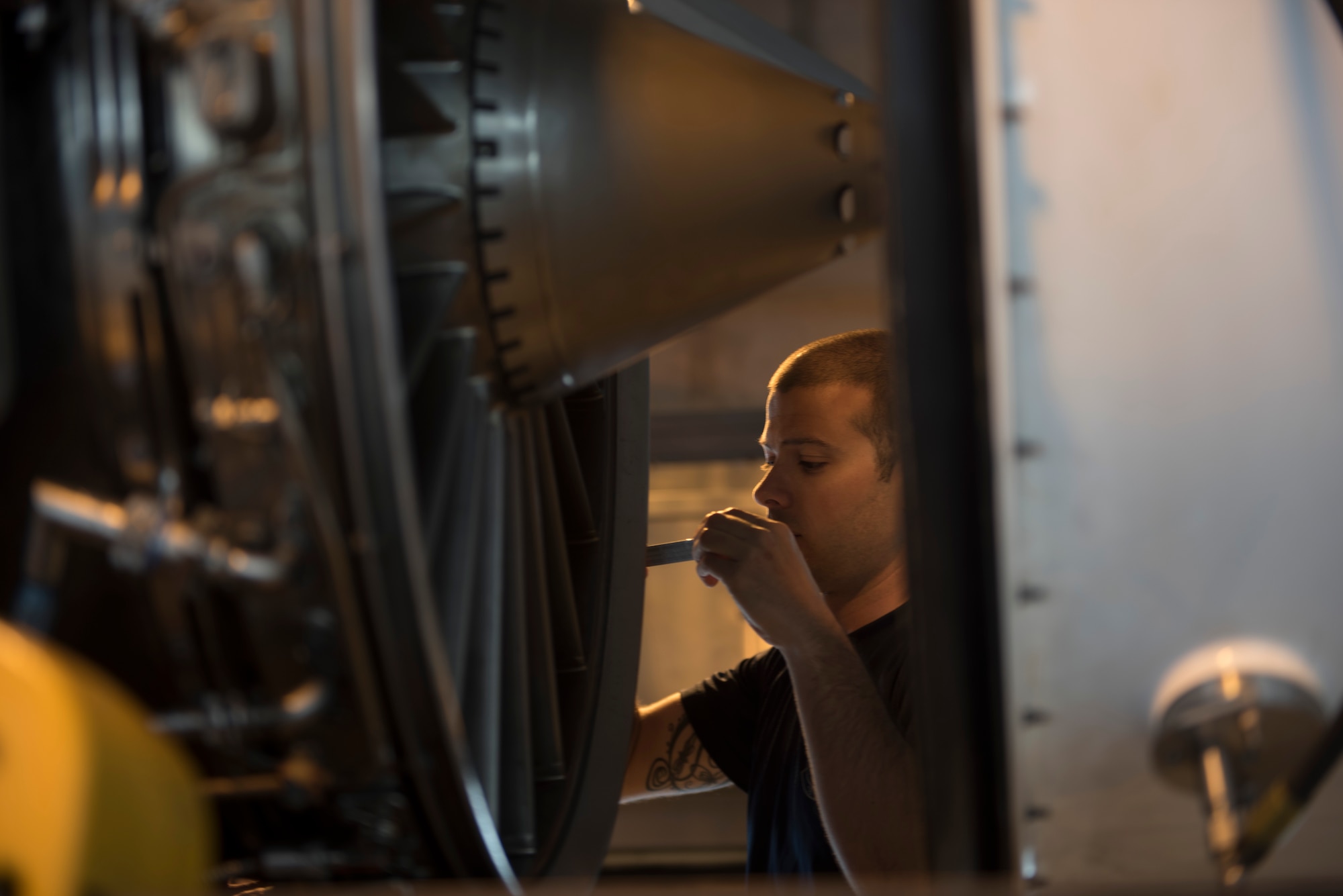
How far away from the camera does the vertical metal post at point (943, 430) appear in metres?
0.75

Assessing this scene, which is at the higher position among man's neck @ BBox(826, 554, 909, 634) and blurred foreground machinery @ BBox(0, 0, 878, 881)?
blurred foreground machinery @ BBox(0, 0, 878, 881)

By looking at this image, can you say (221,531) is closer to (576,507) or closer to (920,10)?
(920,10)

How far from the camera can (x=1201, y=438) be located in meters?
0.74

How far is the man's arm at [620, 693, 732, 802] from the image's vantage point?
6.56 ft

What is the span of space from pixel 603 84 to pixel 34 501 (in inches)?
26.3

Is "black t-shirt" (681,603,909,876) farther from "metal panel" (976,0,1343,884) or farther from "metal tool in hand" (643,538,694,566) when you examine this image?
"metal panel" (976,0,1343,884)

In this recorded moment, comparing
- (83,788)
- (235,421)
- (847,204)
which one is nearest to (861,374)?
(847,204)

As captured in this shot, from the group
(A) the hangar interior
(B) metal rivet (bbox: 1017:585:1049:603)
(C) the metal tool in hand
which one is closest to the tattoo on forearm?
(C) the metal tool in hand

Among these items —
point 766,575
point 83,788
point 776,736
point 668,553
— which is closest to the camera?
point 83,788

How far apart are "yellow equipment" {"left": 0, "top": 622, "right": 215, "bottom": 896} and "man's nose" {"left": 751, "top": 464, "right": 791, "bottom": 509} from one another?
4.00 ft

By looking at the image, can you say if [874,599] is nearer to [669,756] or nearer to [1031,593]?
[669,756]

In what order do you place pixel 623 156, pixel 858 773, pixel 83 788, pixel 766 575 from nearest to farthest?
pixel 83 788
pixel 623 156
pixel 858 773
pixel 766 575

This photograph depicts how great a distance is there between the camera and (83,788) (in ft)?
2.22

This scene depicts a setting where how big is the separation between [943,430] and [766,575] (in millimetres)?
779
